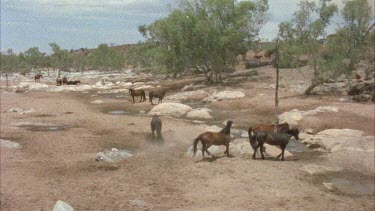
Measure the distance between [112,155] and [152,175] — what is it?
261 cm

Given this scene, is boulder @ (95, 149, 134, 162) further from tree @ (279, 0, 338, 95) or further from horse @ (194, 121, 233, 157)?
tree @ (279, 0, 338, 95)

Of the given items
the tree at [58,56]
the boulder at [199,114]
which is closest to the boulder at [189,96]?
the boulder at [199,114]

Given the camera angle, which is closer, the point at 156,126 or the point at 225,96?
the point at 156,126

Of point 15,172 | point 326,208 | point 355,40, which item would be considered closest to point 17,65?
point 355,40

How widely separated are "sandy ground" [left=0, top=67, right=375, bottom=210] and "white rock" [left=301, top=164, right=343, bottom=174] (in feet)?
1.00

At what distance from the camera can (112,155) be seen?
15.2 m

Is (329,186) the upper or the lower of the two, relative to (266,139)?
lower

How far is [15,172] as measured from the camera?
13242 millimetres

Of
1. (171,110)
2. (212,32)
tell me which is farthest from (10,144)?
(212,32)

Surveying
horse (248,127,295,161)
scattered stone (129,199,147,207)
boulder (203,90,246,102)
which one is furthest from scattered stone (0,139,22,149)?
boulder (203,90,246,102)

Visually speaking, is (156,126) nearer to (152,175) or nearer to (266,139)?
(152,175)

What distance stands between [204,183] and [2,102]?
28.2 m

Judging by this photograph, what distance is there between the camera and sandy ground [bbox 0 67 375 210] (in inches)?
427

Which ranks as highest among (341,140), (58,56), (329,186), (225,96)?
(58,56)
